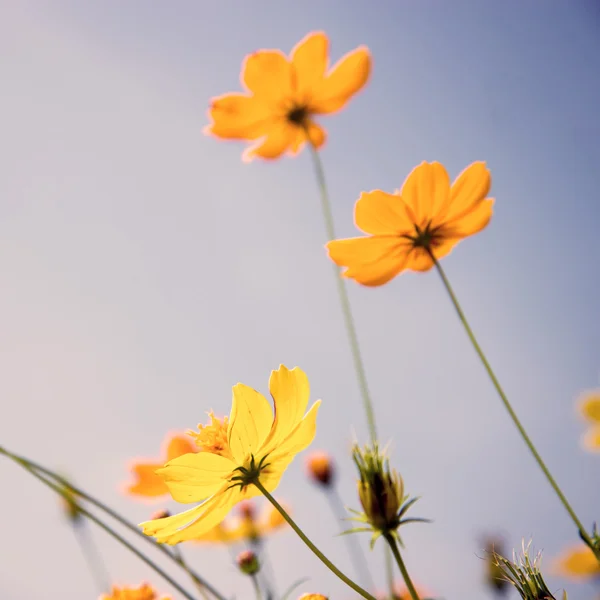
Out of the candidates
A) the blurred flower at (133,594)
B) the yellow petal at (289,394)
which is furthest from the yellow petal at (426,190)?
the blurred flower at (133,594)

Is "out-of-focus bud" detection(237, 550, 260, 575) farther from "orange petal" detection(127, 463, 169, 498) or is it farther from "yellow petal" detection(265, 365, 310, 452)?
"yellow petal" detection(265, 365, 310, 452)

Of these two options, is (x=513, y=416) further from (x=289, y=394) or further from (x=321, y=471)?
(x=321, y=471)

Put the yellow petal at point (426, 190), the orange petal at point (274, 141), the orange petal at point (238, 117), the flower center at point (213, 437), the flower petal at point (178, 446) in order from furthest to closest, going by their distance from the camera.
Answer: the orange petal at point (274, 141) < the orange petal at point (238, 117) < the flower petal at point (178, 446) < the yellow petal at point (426, 190) < the flower center at point (213, 437)

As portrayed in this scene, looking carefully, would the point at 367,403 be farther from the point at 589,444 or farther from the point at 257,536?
Answer: the point at 257,536

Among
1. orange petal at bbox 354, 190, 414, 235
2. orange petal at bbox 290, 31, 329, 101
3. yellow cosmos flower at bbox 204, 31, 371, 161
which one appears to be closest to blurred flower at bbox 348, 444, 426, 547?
orange petal at bbox 354, 190, 414, 235

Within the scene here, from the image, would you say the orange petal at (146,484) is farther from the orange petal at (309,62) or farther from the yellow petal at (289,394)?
the orange petal at (309,62)

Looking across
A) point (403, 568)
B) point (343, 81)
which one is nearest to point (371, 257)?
point (403, 568)
